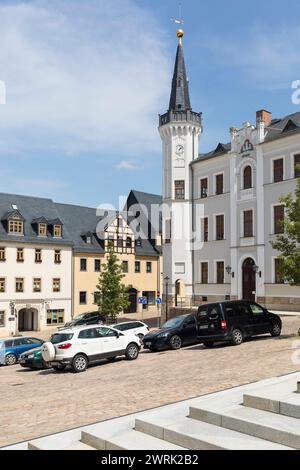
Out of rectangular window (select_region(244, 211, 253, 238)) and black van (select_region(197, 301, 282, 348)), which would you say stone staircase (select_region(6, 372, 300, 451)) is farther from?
rectangular window (select_region(244, 211, 253, 238))

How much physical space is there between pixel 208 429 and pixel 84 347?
11.4m

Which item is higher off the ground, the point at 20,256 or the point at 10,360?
the point at 20,256

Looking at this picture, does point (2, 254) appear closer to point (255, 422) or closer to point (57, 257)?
point (57, 257)

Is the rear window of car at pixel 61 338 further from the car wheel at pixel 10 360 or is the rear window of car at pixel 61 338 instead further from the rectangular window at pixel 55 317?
the rectangular window at pixel 55 317

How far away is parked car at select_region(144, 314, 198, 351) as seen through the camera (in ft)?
70.7

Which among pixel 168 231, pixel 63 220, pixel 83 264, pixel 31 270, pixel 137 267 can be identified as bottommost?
pixel 31 270

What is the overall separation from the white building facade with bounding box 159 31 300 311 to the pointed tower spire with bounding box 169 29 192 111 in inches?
3.7

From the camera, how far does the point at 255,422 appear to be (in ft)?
24.4

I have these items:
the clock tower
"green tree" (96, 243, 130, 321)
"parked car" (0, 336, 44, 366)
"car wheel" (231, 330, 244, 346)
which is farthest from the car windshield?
the clock tower

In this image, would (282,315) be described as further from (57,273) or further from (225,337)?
(57,273)

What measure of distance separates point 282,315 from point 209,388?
852 inches

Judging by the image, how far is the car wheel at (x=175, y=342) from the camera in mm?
21688

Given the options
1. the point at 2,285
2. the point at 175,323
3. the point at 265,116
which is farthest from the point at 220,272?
the point at 2,285
